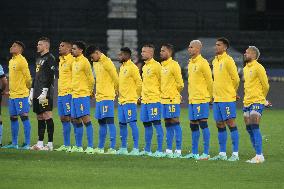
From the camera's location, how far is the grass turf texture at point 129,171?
44.6 feet

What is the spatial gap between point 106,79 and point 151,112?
1.15 m

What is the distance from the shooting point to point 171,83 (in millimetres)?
18109

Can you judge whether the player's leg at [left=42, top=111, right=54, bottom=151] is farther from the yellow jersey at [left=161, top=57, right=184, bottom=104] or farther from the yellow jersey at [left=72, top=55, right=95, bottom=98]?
the yellow jersey at [left=161, top=57, right=184, bottom=104]

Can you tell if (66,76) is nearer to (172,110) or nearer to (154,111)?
(154,111)

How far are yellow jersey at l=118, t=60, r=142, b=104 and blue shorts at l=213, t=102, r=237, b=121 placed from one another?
1.91 m

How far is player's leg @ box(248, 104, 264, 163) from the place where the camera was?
1672cm

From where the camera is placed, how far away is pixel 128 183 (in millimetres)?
13688

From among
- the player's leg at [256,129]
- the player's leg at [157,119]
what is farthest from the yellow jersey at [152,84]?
the player's leg at [256,129]

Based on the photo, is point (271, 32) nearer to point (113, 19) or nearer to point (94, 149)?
point (113, 19)

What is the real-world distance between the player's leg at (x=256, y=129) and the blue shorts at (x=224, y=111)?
37 centimetres

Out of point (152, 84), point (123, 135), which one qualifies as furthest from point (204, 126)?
point (123, 135)

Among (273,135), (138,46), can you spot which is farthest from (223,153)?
(138,46)

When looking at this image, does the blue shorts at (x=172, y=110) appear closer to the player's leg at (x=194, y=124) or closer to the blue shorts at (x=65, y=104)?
the player's leg at (x=194, y=124)

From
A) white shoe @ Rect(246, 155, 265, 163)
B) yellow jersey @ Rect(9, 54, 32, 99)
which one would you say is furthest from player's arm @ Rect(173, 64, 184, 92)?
yellow jersey @ Rect(9, 54, 32, 99)
